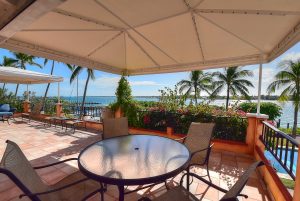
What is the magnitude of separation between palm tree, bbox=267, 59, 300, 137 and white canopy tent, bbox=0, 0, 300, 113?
1348 cm

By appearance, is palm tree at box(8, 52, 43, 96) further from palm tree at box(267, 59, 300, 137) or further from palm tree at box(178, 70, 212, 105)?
palm tree at box(267, 59, 300, 137)

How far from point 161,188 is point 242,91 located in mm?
18354

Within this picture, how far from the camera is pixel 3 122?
332 inches

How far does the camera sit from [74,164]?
3658mm

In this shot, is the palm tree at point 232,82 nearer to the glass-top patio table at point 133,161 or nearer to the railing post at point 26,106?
the railing post at point 26,106

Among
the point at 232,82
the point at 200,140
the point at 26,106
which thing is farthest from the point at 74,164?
the point at 232,82

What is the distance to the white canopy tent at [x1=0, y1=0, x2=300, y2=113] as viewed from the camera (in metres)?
2.54

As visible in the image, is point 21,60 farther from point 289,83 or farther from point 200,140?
point 289,83

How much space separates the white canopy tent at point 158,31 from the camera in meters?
2.54

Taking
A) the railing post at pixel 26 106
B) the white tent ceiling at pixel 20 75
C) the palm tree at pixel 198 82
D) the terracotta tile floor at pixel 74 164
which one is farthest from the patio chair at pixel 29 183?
the palm tree at pixel 198 82

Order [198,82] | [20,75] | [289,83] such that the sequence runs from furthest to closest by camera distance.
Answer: [198,82] < [289,83] < [20,75]

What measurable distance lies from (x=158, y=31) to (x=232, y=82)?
685 inches

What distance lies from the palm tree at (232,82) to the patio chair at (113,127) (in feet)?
55.0

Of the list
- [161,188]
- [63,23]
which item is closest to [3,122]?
[63,23]
